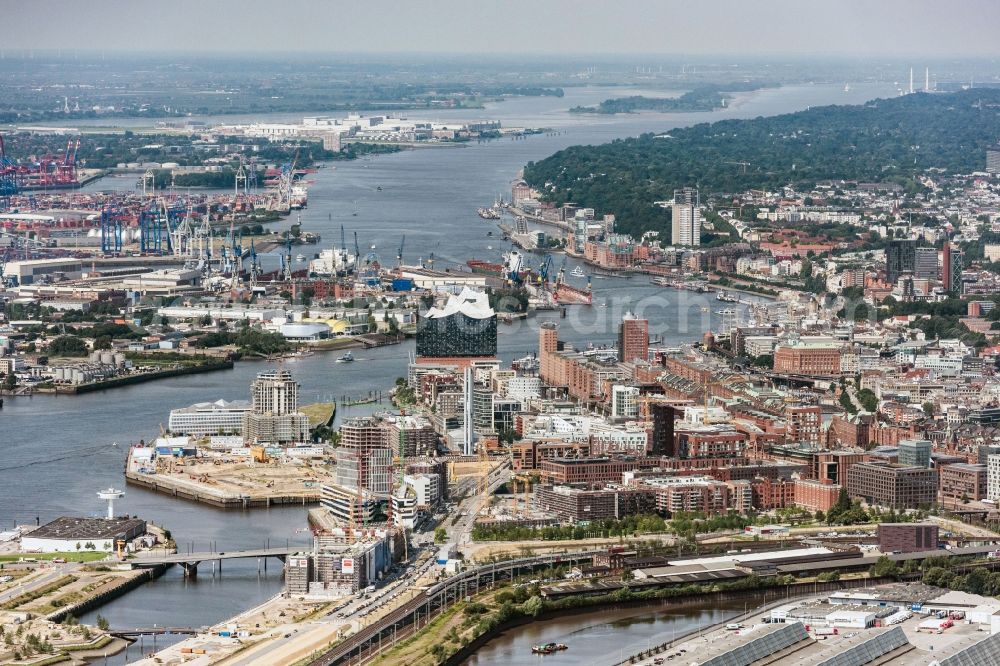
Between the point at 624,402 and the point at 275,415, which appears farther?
the point at 624,402

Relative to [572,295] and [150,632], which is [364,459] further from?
[572,295]

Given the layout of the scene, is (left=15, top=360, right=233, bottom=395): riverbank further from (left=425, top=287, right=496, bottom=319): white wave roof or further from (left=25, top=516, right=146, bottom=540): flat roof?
(left=25, top=516, right=146, bottom=540): flat roof

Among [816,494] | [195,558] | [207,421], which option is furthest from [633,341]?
[195,558]

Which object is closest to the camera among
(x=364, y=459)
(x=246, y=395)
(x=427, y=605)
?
(x=427, y=605)

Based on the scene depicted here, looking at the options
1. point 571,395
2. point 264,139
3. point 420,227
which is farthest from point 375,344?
point 264,139

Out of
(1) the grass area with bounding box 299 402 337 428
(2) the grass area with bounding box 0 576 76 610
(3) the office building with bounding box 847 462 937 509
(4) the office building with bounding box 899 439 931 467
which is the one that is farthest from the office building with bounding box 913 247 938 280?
(2) the grass area with bounding box 0 576 76 610

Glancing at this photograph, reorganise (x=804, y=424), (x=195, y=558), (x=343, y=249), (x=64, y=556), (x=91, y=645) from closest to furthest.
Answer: (x=91, y=645) → (x=195, y=558) → (x=64, y=556) → (x=804, y=424) → (x=343, y=249)

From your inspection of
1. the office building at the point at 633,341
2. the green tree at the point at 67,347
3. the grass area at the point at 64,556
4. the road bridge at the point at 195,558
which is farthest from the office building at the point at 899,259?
the grass area at the point at 64,556
